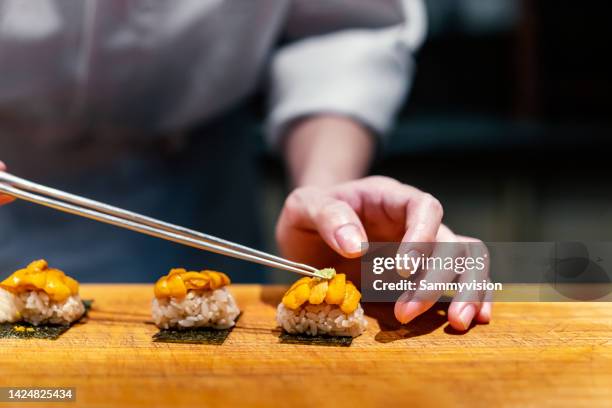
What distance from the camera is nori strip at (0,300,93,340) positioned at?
144 cm

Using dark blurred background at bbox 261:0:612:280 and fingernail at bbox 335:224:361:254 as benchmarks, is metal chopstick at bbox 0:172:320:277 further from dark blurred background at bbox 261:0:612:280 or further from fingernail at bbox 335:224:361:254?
dark blurred background at bbox 261:0:612:280

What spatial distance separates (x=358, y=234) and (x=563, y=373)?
19.1 inches

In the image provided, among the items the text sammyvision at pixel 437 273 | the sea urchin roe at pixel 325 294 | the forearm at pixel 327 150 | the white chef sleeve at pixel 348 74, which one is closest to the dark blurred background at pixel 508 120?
the white chef sleeve at pixel 348 74

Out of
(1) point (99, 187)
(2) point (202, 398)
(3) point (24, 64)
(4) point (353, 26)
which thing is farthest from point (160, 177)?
(2) point (202, 398)

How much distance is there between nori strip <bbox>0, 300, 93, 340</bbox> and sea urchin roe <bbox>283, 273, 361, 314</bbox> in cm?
51

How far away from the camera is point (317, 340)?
1.42 metres

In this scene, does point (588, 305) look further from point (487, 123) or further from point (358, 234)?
point (487, 123)

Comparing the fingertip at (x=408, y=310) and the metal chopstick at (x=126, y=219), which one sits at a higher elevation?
the metal chopstick at (x=126, y=219)

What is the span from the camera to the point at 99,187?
2.12m

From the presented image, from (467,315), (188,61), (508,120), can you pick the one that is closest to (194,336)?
(467,315)

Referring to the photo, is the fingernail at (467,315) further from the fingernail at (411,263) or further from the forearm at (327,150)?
the forearm at (327,150)

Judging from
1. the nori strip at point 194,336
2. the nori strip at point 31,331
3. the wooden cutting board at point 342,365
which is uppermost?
the nori strip at point 31,331

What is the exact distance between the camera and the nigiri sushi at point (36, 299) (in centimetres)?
148

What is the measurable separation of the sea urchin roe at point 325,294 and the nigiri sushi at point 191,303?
0.16 meters
